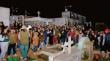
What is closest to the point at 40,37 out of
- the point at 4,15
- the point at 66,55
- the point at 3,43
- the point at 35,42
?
the point at 35,42

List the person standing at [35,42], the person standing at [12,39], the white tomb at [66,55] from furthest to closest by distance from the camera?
the person standing at [35,42] < the person standing at [12,39] < the white tomb at [66,55]

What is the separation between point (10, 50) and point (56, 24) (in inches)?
145

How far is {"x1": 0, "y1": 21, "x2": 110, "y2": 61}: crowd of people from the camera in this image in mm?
7886

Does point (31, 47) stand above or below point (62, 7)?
below

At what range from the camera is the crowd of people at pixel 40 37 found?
25.9 ft

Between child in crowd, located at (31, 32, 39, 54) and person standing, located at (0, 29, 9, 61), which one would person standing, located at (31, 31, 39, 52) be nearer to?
child in crowd, located at (31, 32, 39, 54)

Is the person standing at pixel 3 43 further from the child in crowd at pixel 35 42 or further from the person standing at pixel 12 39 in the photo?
the child in crowd at pixel 35 42

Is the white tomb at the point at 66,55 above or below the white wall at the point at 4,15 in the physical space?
below

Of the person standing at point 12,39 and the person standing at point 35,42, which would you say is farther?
the person standing at point 35,42

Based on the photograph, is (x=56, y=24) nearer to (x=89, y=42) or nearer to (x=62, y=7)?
(x=89, y=42)

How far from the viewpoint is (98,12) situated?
12.7m

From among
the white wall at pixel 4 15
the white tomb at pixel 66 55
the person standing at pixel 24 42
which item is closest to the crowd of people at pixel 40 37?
the person standing at pixel 24 42

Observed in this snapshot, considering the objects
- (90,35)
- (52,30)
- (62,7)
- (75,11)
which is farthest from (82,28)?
(62,7)

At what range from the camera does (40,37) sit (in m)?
9.77
